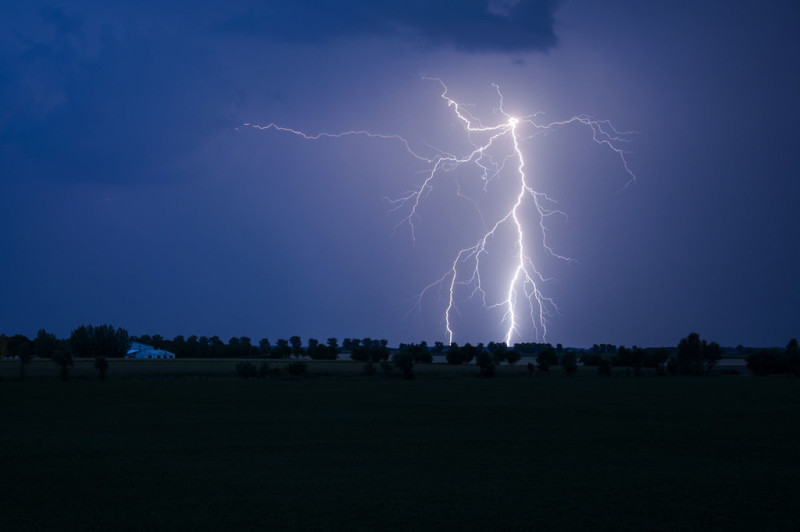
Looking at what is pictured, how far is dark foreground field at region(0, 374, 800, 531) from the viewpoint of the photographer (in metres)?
11.2

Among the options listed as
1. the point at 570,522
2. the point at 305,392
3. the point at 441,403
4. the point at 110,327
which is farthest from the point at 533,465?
the point at 110,327

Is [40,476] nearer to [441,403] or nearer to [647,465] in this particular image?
[647,465]

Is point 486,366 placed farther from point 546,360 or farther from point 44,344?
point 44,344

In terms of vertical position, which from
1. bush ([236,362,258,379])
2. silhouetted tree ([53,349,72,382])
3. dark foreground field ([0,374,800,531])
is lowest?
dark foreground field ([0,374,800,531])

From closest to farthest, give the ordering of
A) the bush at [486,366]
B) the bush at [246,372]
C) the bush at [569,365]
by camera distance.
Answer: the bush at [246,372], the bush at [486,366], the bush at [569,365]

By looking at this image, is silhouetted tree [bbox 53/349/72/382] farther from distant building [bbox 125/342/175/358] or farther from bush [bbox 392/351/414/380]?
distant building [bbox 125/342/175/358]

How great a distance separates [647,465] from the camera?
53.1ft

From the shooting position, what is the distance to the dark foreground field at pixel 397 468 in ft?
36.7

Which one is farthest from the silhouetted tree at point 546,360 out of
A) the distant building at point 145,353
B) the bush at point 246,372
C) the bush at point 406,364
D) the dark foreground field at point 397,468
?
the distant building at point 145,353

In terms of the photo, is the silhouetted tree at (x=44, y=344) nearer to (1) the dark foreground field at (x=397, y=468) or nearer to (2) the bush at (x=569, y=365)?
(2) the bush at (x=569, y=365)

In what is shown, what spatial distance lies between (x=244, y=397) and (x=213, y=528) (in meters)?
29.0

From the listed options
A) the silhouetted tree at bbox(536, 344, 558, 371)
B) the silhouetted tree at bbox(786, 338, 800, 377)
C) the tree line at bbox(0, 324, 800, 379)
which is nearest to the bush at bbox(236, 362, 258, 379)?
the tree line at bbox(0, 324, 800, 379)

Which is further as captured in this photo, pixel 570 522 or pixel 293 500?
pixel 293 500

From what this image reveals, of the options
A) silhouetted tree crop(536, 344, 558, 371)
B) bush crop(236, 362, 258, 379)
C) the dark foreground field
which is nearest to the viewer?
the dark foreground field
